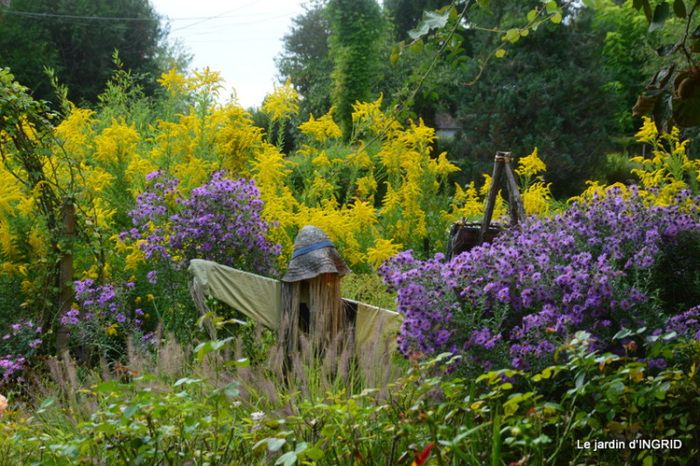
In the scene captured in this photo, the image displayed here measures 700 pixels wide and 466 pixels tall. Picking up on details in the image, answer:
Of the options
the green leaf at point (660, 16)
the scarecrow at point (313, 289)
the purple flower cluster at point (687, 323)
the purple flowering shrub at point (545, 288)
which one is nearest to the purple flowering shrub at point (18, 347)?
the scarecrow at point (313, 289)

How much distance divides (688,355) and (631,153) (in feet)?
65.3

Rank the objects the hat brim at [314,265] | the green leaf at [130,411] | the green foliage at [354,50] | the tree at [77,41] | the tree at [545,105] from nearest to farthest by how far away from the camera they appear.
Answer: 1. the green leaf at [130,411]
2. the hat brim at [314,265]
3. the tree at [545,105]
4. the green foliage at [354,50]
5. the tree at [77,41]

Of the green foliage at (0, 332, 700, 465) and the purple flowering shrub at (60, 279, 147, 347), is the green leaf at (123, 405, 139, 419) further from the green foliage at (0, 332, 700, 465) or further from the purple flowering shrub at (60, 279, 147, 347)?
the purple flowering shrub at (60, 279, 147, 347)

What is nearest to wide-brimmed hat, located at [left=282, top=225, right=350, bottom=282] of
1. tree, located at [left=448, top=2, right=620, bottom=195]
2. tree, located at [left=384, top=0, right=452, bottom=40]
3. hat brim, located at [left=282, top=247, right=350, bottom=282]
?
hat brim, located at [left=282, top=247, right=350, bottom=282]

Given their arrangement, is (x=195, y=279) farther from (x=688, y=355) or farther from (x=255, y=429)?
(x=688, y=355)

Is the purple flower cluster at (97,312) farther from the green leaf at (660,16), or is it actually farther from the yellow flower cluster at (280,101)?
the green leaf at (660,16)

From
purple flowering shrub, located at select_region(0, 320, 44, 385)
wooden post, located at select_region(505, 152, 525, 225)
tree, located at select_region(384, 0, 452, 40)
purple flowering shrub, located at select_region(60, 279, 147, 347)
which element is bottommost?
purple flowering shrub, located at select_region(0, 320, 44, 385)

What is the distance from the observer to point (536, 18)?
2908mm

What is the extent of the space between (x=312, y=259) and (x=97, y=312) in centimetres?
153

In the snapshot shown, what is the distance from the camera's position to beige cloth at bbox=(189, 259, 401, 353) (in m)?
4.17

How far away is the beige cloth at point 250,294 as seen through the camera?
417 cm

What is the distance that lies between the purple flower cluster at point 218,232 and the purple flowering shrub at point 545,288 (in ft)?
6.01

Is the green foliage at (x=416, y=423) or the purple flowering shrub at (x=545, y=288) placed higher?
the purple flowering shrub at (x=545, y=288)

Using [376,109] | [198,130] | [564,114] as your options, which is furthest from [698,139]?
[198,130]
